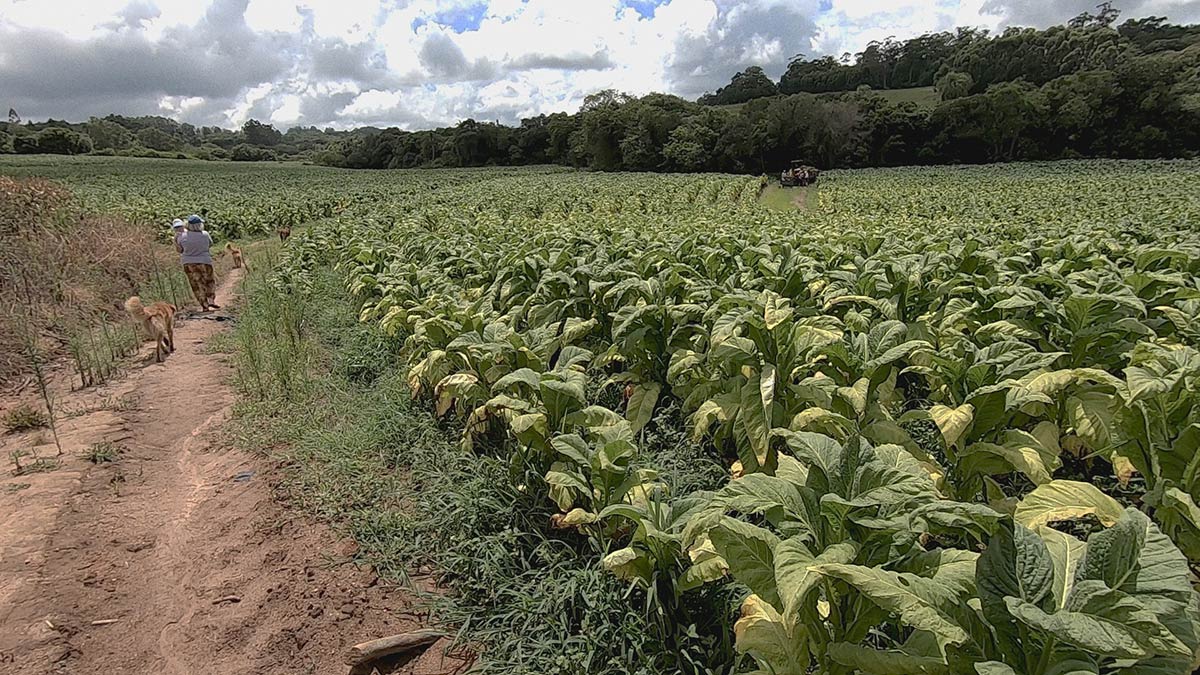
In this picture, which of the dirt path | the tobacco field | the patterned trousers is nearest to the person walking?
the patterned trousers

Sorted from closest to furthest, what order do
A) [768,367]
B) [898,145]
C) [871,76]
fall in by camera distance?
[768,367] → [898,145] → [871,76]

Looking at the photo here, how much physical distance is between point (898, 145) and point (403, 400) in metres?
65.6

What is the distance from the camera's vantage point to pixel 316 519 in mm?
3873

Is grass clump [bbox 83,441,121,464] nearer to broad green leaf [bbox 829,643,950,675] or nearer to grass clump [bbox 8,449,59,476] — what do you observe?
grass clump [bbox 8,449,59,476]

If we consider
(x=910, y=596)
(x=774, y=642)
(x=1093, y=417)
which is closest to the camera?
(x=910, y=596)

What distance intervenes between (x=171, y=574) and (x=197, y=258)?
25.2 feet

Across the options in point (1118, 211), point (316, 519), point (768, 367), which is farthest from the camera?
point (1118, 211)

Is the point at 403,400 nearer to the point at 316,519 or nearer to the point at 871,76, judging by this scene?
the point at 316,519

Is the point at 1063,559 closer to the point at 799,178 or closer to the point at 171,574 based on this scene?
the point at 171,574

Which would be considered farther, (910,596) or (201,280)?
(201,280)

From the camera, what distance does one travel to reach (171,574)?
353 centimetres

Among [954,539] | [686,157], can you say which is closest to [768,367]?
[954,539]

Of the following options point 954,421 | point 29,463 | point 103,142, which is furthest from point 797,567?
point 103,142

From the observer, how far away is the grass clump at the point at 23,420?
5277mm
